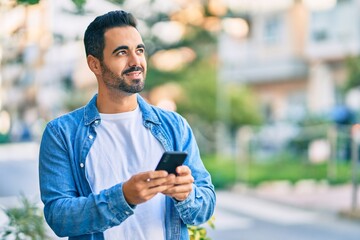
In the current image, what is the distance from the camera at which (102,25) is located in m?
2.19

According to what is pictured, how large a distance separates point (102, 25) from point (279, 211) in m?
10.8

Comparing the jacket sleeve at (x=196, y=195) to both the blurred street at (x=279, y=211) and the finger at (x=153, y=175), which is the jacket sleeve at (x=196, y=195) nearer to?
the finger at (x=153, y=175)

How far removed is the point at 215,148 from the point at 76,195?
23087 mm

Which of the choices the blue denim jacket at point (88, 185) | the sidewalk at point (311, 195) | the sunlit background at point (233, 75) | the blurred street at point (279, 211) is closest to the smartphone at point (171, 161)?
the blue denim jacket at point (88, 185)

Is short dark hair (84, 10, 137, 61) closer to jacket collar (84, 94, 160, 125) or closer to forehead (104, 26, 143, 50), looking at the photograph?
forehead (104, 26, 143, 50)

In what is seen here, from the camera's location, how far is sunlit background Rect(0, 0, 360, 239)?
1106cm

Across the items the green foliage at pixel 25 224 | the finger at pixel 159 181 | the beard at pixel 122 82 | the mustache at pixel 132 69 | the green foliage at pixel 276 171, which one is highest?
the mustache at pixel 132 69

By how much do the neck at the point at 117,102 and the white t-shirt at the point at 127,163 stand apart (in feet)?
0.06

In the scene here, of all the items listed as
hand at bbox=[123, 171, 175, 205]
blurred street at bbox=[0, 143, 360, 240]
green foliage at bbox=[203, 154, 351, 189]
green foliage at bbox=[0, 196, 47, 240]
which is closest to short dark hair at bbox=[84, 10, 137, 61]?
hand at bbox=[123, 171, 175, 205]

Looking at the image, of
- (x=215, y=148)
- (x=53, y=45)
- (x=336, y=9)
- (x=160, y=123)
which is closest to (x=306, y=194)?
(x=53, y=45)

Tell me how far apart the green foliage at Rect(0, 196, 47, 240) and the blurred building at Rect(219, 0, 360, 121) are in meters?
27.5

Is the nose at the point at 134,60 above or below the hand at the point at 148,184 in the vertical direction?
above

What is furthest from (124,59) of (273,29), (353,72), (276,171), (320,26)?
(273,29)

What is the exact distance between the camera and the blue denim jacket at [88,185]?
204 cm
